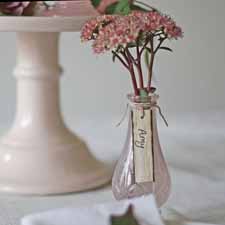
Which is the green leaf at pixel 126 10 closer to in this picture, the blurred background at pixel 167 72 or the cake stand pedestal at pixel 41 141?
the cake stand pedestal at pixel 41 141

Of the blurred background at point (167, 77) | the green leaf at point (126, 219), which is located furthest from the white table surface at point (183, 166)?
the green leaf at point (126, 219)

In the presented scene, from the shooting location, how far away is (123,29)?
669mm

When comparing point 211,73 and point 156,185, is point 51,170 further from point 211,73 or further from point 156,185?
point 211,73

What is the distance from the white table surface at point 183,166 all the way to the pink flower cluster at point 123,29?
21cm

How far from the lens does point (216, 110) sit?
4.36 ft

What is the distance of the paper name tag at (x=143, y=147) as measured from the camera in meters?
0.74

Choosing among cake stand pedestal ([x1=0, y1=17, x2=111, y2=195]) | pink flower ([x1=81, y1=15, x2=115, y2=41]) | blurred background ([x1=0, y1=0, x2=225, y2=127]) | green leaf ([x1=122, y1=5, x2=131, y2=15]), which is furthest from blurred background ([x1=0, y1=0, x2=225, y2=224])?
pink flower ([x1=81, y1=15, x2=115, y2=41])

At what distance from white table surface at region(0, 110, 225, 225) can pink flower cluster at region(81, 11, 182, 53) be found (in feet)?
0.70

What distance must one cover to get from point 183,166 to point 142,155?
0.26 m

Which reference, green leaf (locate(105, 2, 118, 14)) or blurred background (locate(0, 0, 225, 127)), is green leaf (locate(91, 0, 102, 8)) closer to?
green leaf (locate(105, 2, 118, 14))

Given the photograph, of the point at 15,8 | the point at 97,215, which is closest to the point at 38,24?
the point at 15,8

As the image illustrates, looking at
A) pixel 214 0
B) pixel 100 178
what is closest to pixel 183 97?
pixel 214 0

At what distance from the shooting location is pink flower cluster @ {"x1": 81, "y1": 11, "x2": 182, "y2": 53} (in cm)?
67

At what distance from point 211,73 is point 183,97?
7 centimetres
